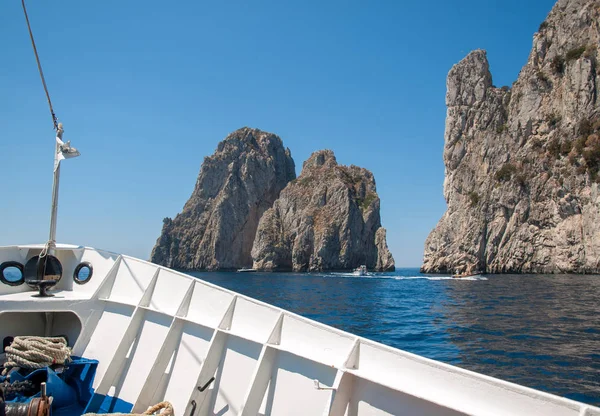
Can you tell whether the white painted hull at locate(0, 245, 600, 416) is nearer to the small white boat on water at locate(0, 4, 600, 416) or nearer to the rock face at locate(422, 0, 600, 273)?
the small white boat on water at locate(0, 4, 600, 416)

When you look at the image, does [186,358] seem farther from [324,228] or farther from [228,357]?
[324,228]

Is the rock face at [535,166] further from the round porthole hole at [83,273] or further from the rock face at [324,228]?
the round porthole hole at [83,273]

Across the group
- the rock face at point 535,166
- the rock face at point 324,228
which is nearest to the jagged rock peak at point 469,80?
the rock face at point 535,166

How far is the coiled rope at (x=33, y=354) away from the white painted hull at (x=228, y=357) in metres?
0.43

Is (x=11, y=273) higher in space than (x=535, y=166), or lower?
lower

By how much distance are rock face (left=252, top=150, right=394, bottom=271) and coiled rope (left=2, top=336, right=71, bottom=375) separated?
11828 centimetres

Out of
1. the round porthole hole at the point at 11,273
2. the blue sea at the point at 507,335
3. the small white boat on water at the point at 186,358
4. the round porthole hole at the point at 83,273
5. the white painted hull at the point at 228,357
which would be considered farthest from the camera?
the blue sea at the point at 507,335

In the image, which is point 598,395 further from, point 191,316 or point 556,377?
point 191,316

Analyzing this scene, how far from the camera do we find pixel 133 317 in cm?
600

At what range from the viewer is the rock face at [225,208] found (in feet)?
488

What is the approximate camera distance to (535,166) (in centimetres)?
7875

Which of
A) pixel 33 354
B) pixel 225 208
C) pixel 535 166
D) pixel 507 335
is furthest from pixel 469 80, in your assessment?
pixel 33 354

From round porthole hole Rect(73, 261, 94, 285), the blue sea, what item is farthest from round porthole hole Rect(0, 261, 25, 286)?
the blue sea

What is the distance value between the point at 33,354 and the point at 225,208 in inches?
5726
